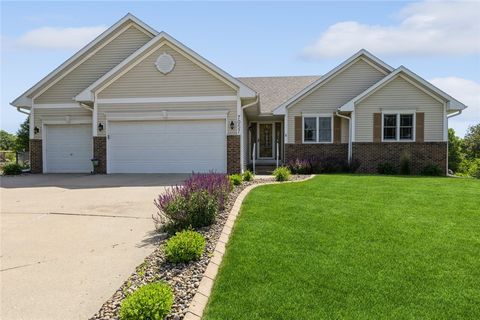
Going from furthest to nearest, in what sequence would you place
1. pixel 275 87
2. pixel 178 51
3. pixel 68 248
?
pixel 275 87 → pixel 178 51 → pixel 68 248

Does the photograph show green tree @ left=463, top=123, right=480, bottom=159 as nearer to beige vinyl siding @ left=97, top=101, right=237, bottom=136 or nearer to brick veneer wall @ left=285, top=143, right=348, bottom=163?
brick veneer wall @ left=285, top=143, right=348, bottom=163

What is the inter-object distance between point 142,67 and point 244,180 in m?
6.91

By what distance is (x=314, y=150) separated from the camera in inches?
693

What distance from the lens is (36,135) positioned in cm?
1672

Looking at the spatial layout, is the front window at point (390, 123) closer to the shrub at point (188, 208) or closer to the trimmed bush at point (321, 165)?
the trimmed bush at point (321, 165)

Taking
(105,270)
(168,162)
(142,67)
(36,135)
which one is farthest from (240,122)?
(105,270)

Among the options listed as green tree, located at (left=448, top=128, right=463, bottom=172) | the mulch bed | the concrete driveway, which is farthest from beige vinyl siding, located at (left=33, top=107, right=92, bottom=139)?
green tree, located at (left=448, top=128, right=463, bottom=172)

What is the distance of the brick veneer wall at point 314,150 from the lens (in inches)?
690

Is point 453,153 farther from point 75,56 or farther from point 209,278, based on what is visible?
point 209,278

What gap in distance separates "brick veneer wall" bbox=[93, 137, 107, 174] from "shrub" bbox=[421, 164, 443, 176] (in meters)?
14.0

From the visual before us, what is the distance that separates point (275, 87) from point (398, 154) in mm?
9131

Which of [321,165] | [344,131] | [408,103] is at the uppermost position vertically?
[408,103]

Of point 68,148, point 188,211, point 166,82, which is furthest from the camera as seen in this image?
point 68,148

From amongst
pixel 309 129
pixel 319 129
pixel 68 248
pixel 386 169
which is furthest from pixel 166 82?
pixel 68 248
